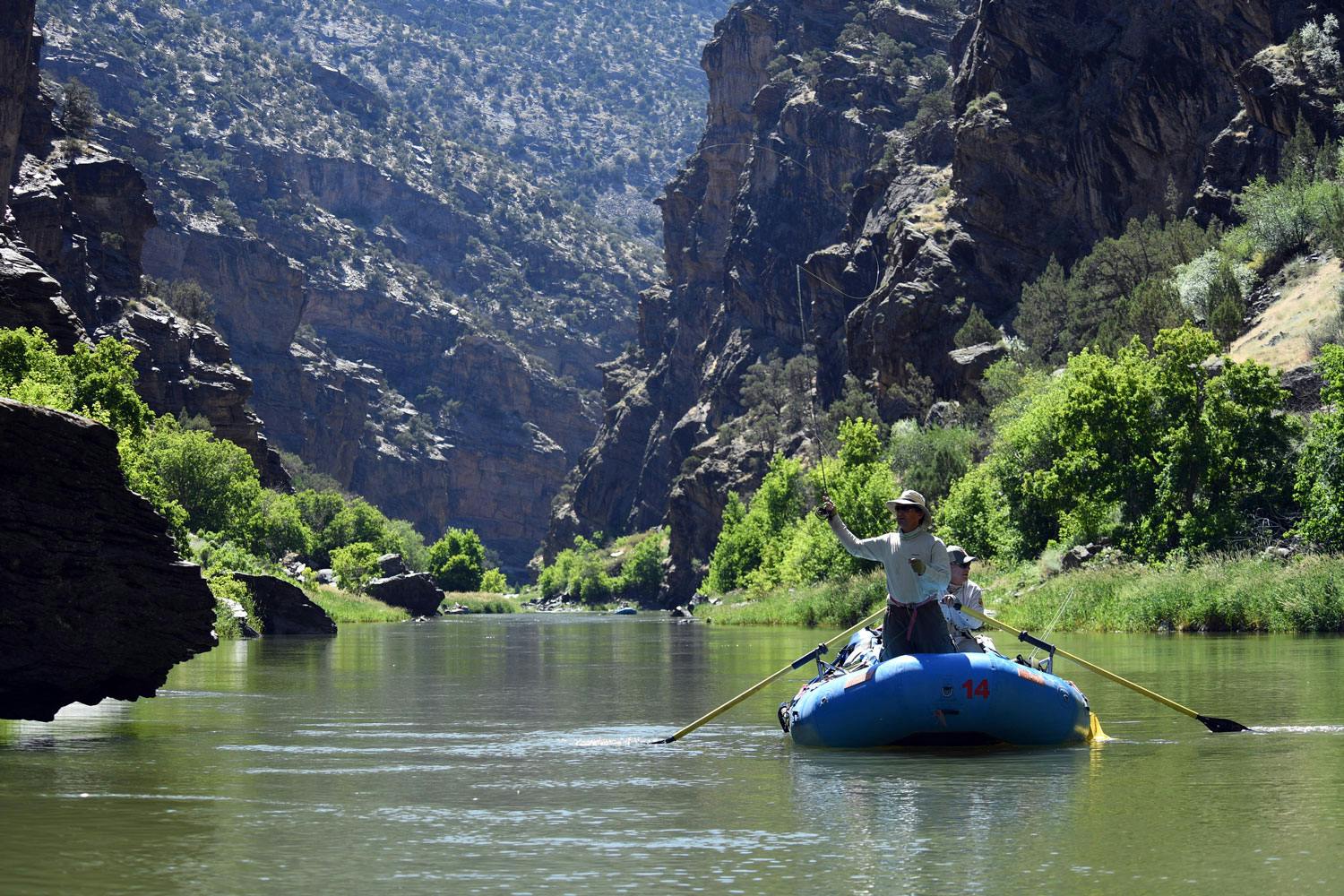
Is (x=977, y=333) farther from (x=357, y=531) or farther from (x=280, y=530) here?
(x=357, y=531)

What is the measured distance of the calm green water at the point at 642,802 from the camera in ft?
38.9

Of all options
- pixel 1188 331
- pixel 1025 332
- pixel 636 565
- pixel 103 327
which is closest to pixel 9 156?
pixel 103 327

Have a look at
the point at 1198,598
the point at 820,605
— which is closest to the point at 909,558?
the point at 1198,598

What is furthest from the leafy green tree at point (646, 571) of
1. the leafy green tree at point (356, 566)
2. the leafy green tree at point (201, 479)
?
the leafy green tree at point (201, 479)

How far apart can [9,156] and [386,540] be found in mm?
75020

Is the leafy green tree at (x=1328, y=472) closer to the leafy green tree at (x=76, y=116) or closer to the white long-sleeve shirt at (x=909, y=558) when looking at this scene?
the white long-sleeve shirt at (x=909, y=558)

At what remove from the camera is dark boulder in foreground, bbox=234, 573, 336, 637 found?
69500 mm

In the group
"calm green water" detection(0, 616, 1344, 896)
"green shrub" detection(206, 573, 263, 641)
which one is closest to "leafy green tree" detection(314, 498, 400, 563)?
"green shrub" detection(206, 573, 263, 641)

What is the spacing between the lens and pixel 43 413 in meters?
21.7

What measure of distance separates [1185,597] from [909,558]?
30643mm

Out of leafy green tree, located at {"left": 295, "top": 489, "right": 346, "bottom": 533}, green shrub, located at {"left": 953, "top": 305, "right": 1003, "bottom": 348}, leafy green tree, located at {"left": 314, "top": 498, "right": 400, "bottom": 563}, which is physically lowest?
leafy green tree, located at {"left": 314, "top": 498, "right": 400, "bottom": 563}

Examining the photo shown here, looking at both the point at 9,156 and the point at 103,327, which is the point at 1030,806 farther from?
the point at 103,327

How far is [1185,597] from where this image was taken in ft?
155

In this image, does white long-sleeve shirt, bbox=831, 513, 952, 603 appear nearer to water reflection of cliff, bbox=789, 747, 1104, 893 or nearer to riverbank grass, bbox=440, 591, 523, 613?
water reflection of cliff, bbox=789, 747, 1104, 893
